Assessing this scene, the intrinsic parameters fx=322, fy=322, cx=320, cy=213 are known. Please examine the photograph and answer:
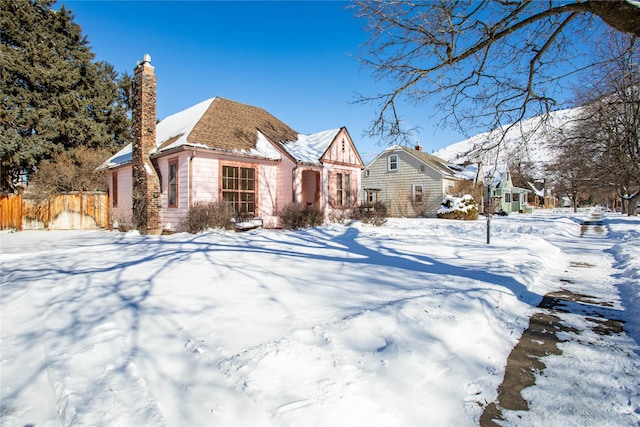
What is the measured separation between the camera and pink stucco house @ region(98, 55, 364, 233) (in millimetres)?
12281

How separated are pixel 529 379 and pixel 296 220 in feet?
36.8

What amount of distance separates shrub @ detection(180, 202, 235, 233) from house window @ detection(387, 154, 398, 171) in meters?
22.2

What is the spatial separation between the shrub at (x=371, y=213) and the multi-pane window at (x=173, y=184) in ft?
28.5

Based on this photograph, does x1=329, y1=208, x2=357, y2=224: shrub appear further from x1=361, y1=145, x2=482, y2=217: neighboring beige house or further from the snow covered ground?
x1=361, y1=145, x2=482, y2=217: neighboring beige house

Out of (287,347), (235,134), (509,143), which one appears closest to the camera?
(287,347)

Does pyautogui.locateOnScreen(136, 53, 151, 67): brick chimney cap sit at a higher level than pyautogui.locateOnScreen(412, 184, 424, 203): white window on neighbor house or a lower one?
higher

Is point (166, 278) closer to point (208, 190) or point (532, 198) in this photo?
point (208, 190)

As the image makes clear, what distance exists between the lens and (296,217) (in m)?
13.7

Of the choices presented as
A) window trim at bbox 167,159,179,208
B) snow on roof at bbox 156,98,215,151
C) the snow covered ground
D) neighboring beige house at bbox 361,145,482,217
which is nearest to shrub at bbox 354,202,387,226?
window trim at bbox 167,159,179,208

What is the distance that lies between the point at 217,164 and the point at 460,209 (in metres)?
19.3

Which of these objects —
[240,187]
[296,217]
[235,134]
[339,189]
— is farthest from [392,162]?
[240,187]

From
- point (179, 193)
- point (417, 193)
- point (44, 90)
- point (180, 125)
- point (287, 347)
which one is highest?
point (44, 90)

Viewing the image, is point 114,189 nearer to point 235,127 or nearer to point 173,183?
point 173,183

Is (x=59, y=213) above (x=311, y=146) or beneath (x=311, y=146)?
beneath
